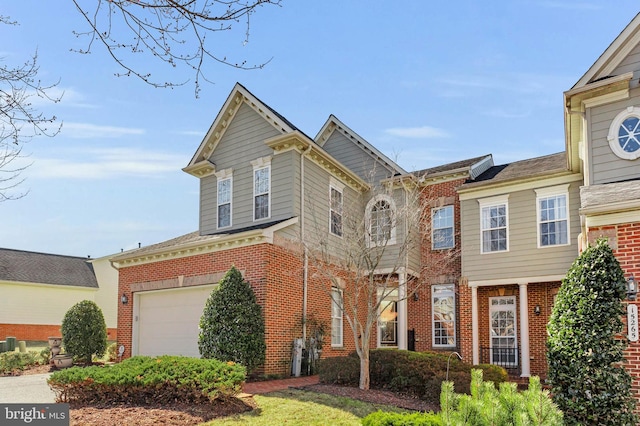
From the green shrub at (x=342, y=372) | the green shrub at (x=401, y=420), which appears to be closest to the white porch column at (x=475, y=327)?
the green shrub at (x=342, y=372)

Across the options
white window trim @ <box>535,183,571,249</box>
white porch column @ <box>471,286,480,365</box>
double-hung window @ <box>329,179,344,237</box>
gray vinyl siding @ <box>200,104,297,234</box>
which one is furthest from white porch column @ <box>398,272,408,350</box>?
gray vinyl siding @ <box>200,104,297,234</box>

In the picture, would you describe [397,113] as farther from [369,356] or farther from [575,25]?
[369,356]

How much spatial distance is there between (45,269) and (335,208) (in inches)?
954

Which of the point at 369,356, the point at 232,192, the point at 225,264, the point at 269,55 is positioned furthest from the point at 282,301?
the point at 269,55

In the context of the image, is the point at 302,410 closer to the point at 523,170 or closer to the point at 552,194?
the point at 552,194

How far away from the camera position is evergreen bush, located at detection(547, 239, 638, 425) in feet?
26.5

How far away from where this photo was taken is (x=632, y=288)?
8.50 meters

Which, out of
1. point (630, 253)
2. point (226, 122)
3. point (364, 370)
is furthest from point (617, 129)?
point (226, 122)

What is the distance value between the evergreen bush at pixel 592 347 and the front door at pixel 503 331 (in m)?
8.97

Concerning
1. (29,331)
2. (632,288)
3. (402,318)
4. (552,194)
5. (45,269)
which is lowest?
(29,331)

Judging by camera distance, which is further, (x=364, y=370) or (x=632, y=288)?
(x=364, y=370)

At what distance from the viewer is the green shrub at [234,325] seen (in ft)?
43.1

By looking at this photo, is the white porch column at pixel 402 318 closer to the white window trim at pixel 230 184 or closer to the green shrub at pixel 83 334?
the white window trim at pixel 230 184

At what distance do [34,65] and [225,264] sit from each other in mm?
9405
